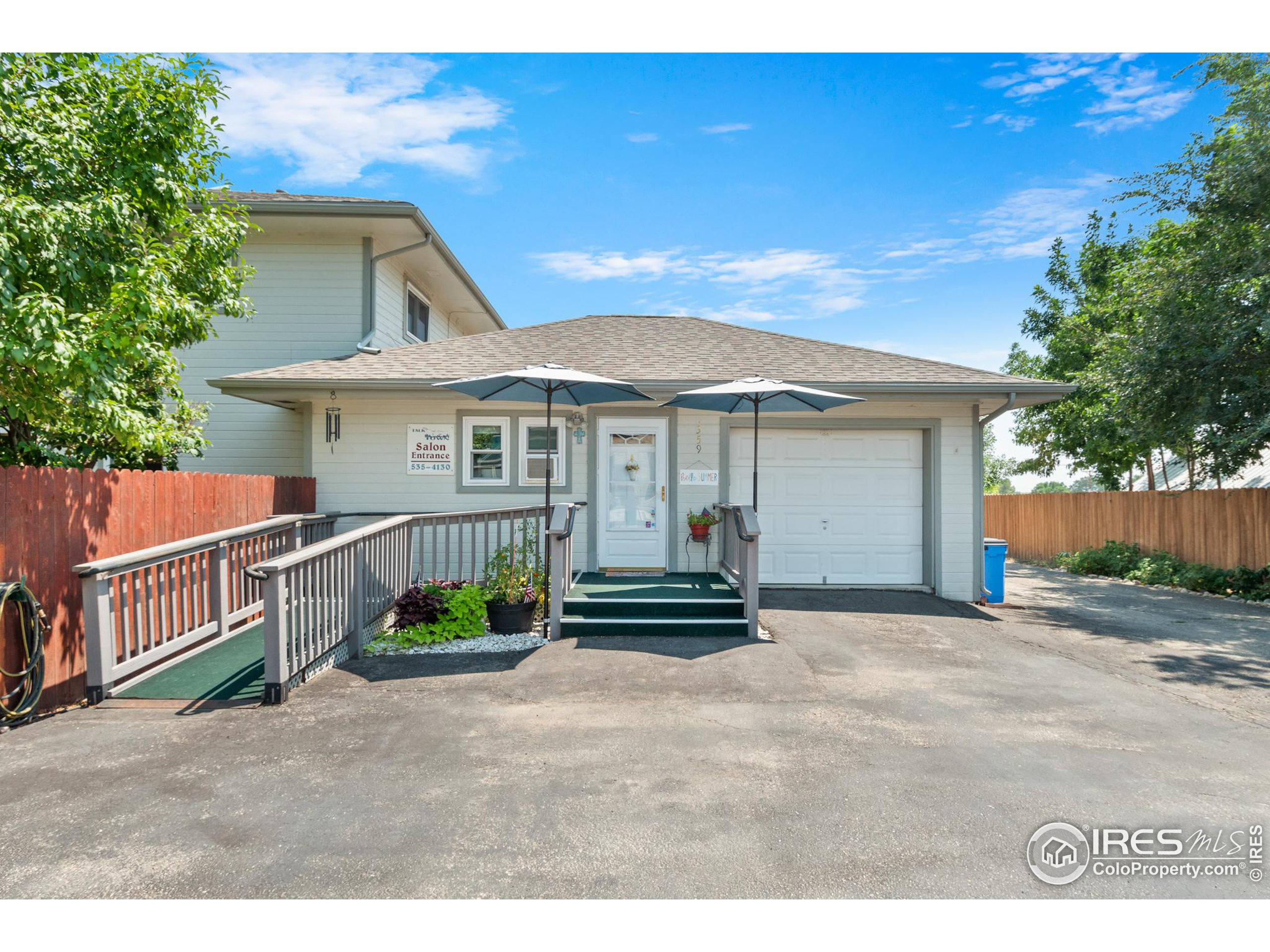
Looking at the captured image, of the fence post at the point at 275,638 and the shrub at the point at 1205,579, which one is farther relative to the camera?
the shrub at the point at 1205,579

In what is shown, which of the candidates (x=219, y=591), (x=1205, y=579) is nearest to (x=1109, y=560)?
(x=1205, y=579)

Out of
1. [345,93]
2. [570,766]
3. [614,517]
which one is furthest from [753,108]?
[570,766]

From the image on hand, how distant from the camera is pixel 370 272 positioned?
35.1 ft

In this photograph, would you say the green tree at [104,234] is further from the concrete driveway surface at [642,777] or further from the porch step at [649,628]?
the porch step at [649,628]

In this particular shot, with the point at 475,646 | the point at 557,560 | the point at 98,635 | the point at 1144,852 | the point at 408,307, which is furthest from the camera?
the point at 408,307

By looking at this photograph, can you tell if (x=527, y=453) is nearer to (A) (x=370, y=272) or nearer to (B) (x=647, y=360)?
(B) (x=647, y=360)

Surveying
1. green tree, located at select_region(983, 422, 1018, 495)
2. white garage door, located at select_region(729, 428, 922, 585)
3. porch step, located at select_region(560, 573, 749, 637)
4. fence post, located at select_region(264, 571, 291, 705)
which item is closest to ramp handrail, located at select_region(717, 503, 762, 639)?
porch step, located at select_region(560, 573, 749, 637)

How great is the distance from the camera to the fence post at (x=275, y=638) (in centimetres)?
458

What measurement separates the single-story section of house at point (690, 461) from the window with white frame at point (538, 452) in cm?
2

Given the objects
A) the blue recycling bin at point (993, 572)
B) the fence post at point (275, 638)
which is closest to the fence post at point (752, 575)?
the fence post at point (275, 638)

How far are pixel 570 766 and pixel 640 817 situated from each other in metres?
0.71

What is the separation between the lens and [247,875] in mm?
2621

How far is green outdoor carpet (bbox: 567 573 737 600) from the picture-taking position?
723cm

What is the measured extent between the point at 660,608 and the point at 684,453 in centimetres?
277
